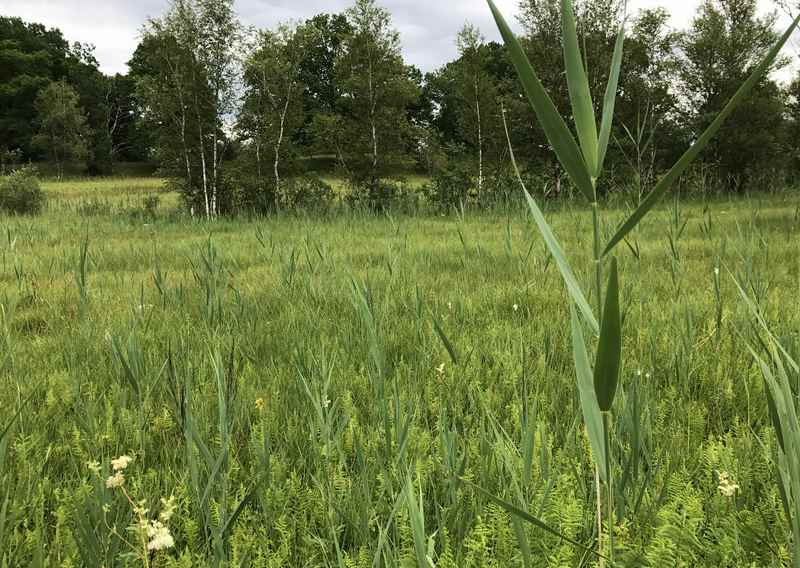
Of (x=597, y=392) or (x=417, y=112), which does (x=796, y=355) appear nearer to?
(x=597, y=392)

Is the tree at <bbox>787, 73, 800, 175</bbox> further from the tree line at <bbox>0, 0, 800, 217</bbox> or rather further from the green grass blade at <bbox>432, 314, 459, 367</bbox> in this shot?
the green grass blade at <bbox>432, 314, 459, 367</bbox>

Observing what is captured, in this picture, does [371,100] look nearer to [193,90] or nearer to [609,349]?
[193,90]

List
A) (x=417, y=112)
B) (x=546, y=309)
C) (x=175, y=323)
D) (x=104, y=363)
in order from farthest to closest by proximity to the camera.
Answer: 1. (x=417, y=112)
2. (x=546, y=309)
3. (x=175, y=323)
4. (x=104, y=363)

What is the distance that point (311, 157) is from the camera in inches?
653

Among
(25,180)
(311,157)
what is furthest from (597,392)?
(25,180)

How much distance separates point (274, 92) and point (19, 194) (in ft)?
25.5

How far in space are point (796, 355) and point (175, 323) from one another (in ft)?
8.18

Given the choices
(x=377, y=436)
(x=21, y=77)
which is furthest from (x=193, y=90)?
(x=21, y=77)

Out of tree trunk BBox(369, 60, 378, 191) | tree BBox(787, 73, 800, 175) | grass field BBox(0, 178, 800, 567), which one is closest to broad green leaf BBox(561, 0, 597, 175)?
grass field BBox(0, 178, 800, 567)

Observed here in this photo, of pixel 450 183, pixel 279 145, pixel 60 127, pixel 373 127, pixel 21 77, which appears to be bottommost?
pixel 450 183

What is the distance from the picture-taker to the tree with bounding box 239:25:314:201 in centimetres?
1598

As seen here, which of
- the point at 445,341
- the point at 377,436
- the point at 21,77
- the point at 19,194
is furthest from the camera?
the point at 21,77

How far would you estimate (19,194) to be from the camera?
14398 mm

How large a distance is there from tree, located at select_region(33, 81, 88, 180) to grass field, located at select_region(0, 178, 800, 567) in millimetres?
50155
